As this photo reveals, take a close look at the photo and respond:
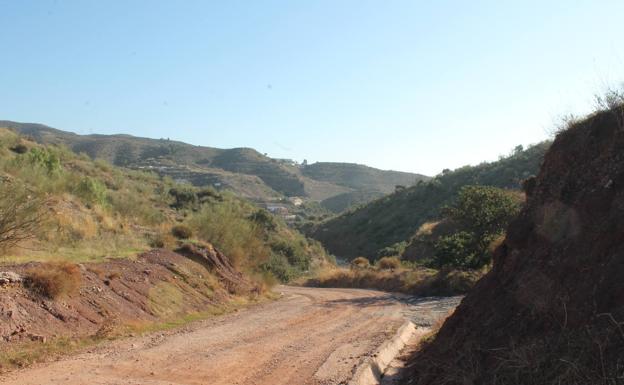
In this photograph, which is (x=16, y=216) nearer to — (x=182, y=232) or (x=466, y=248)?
(x=182, y=232)

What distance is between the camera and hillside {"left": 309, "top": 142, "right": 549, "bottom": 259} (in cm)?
7131

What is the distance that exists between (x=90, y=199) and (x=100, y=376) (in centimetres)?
2383

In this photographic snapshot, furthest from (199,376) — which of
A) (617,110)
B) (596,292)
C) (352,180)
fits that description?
(352,180)

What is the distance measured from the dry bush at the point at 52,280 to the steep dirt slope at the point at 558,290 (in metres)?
8.49

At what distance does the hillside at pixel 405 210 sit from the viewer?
2808 inches

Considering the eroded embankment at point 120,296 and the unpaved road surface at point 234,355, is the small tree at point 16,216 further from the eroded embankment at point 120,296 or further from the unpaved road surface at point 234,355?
the unpaved road surface at point 234,355

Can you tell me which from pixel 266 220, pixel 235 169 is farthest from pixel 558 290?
pixel 235 169

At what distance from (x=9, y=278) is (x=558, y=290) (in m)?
11.2

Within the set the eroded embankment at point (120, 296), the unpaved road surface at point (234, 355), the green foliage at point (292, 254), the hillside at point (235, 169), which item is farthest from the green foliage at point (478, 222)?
the hillside at point (235, 169)

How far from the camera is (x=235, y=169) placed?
143375mm

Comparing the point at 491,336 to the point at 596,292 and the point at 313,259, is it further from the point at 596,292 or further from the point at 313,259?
the point at 313,259

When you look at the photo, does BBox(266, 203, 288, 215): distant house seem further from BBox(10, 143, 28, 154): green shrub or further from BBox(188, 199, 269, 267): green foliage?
BBox(188, 199, 269, 267): green foliage

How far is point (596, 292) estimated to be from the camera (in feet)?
20.9

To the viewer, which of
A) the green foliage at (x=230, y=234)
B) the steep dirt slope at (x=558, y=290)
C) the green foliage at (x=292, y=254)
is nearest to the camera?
the steep dirt slope at (x=558, y=290)
